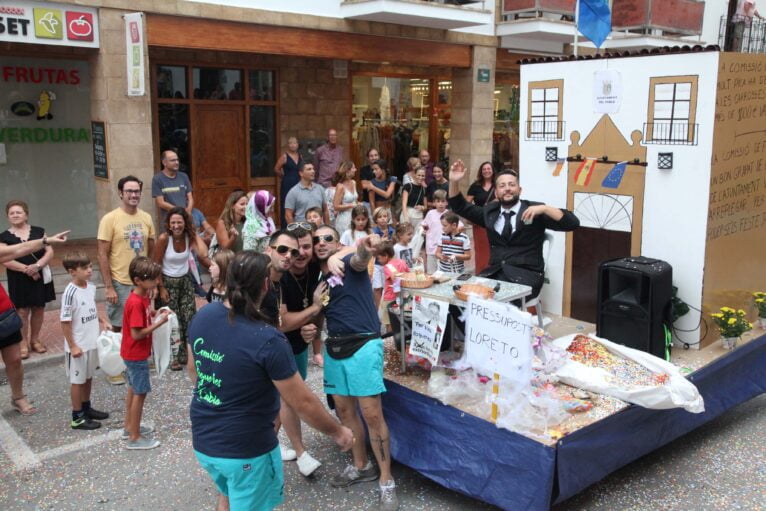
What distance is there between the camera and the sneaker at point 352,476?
496 centimetres

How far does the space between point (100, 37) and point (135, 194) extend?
11.6 ft

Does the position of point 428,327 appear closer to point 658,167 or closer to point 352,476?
point 352,476

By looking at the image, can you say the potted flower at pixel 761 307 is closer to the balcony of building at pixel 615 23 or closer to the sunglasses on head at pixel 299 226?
the sunglasses on head at pixel 299 226

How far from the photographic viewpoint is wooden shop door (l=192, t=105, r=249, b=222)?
12.6 m

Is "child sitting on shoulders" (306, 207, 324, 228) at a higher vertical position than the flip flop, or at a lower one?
higher

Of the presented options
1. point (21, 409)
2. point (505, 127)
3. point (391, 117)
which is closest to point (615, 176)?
point (21, 409)

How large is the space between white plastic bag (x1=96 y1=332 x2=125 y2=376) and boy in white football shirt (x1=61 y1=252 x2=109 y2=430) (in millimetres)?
66

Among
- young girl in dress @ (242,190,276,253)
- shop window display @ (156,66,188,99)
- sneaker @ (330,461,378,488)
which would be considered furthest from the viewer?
shop window display @ (156,66,188,99)

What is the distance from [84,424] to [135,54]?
17.3 ft

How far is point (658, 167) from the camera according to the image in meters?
6.23

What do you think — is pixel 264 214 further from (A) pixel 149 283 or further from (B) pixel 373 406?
(B) pixel 373 406

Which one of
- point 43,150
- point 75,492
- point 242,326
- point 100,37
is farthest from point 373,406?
point 43,150

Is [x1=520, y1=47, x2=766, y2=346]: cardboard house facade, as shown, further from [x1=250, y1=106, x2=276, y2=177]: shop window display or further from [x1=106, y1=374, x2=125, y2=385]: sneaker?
[x1=250, y1=106, x2=276, y2=177]: shop window display

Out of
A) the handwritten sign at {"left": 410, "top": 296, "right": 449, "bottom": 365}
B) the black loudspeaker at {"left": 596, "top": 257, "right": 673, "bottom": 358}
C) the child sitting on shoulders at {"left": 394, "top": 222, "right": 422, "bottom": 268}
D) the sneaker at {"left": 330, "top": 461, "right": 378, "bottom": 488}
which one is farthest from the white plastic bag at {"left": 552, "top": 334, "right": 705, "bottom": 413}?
the child sitting on shoulders at {"left": 394, "top": 222, "right": 422, "bottom": 268}
